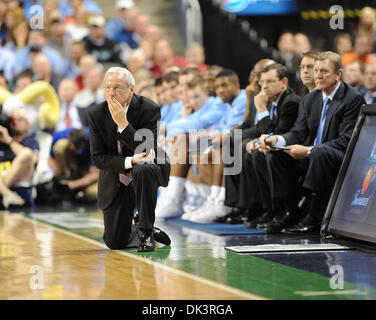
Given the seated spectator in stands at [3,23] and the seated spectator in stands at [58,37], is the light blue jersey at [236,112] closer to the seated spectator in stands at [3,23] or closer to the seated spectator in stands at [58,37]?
the seated spectator in stands at [58,37]

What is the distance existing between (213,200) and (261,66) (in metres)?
1.66

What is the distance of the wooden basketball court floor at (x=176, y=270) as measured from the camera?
4691 millimetres

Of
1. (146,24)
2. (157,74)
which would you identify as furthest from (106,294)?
(146,24)

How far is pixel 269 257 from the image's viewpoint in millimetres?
6105

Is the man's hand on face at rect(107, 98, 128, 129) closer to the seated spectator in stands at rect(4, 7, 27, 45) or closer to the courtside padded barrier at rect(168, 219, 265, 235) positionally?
the courtside padded barrier at rect(168, 219, 265, 235)

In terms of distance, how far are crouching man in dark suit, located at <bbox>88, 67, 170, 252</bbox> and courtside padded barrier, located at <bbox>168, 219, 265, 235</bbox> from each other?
4.00ft

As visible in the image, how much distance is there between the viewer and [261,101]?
793 cm

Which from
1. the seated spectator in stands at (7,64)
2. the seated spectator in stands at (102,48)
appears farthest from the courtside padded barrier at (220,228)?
the seated spectator in stands at (102,48)

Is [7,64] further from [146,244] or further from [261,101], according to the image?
[146,244]

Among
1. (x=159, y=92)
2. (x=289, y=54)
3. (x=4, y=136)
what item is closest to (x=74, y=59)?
(x=4, y=136)

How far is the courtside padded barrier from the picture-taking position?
7859mm

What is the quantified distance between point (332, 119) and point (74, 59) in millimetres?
7112

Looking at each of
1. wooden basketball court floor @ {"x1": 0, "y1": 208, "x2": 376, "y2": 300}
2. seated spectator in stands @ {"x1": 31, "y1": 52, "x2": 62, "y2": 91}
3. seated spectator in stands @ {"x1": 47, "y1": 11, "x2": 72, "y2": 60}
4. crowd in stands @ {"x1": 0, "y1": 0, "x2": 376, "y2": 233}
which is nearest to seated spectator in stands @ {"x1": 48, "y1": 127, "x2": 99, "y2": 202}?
crowd in stands @ {"x1": 0, "y1": 0, "x2": 376, "y2": 233}

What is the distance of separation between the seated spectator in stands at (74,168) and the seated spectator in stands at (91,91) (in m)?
1.15
